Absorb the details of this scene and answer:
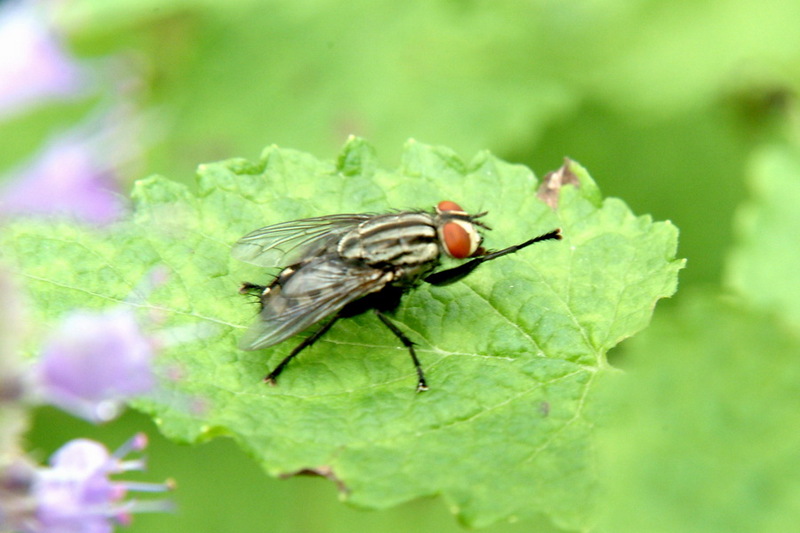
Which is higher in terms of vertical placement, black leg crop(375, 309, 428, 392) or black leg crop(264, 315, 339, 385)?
black leg crop(375, 309, 428, 392)

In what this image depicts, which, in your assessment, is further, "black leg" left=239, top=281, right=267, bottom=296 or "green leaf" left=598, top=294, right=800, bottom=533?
"black leg" left=239, top=281, right=267, bottom=296

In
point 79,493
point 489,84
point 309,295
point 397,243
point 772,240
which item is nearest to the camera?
point 79,493

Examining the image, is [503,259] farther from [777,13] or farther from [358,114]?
[777,13]

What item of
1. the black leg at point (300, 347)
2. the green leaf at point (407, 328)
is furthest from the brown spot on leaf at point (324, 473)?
the black leg at point (300, 347)

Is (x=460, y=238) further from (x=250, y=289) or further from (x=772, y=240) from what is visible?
(x=772, y=240)

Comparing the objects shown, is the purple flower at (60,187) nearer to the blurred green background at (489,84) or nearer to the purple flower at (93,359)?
the purple flower at (93,359)

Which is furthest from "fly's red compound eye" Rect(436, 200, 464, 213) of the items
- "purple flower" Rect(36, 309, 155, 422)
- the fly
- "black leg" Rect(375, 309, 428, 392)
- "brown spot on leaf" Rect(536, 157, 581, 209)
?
"purple flower" Rect(36, 309, 155, 422)

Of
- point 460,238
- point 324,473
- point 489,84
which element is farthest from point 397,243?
point 489,84

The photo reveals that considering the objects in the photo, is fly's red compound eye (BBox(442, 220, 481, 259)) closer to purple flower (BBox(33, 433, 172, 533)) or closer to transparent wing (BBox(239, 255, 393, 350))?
transparent wing (BBox(239, 255, 393, 350))
